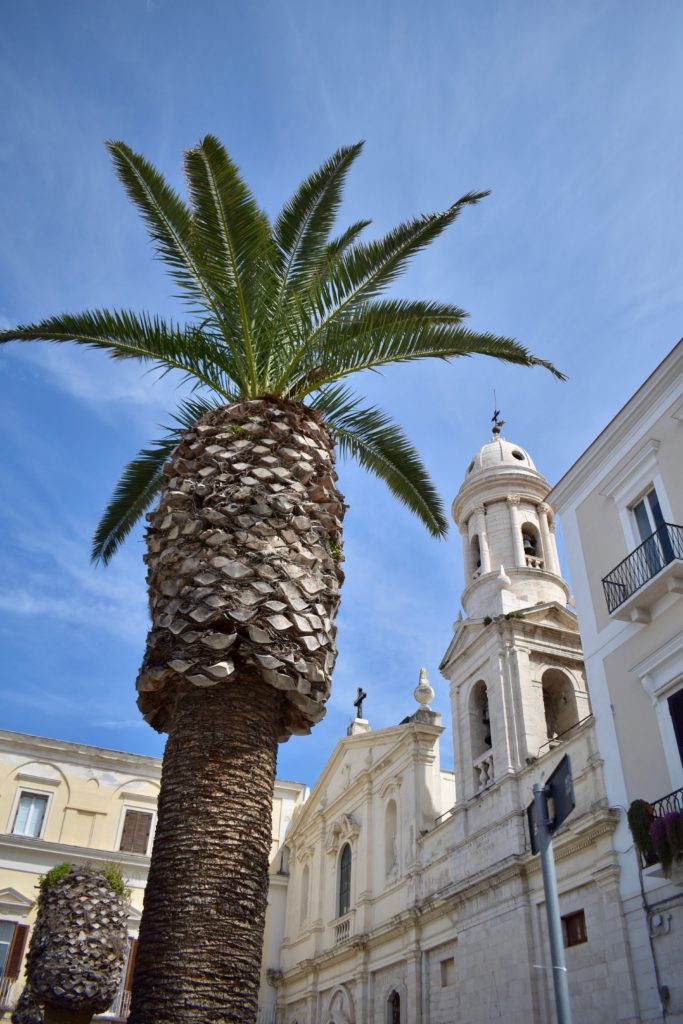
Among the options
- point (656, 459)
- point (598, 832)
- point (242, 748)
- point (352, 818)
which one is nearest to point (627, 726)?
point (598, 832)

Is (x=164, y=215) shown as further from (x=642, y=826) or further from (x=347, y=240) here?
(x=642, y=826)

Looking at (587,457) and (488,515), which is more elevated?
(488,515)

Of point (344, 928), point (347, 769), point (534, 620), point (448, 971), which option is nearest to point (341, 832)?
point (347, 769)

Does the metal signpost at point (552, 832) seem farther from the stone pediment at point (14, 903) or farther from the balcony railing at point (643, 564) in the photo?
the stone pediment at point (14, 903)

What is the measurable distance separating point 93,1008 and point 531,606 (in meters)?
14.0

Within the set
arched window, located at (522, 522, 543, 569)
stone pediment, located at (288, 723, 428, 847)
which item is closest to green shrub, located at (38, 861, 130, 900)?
stone pediment, located at (288, 723, 428, 847)

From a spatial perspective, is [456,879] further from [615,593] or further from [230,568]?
[230,568]

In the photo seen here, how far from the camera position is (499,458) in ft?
89.2

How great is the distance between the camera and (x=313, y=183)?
9.95 m

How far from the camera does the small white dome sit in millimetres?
26719

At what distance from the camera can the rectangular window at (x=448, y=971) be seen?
67.7 feet

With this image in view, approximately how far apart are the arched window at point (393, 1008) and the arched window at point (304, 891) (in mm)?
9515

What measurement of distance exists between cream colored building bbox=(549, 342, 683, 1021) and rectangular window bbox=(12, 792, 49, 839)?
925 inches

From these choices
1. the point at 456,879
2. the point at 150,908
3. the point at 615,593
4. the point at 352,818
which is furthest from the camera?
the point at 352,818
